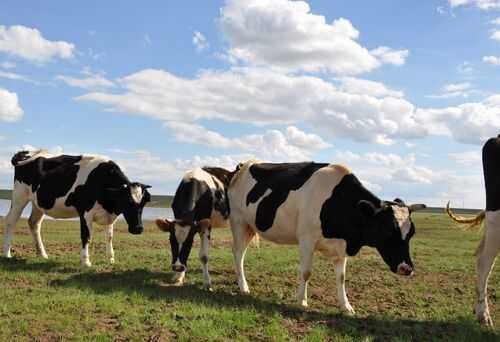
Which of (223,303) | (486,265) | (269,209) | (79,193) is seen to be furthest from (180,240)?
(486,265)

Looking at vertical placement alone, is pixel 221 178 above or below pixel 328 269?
above

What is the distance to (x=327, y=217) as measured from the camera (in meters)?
9.82

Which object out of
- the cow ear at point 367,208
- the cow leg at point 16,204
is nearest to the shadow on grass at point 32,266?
the cow leg at point 16,204

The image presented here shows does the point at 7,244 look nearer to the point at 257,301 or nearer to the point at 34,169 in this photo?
the point at 34,169

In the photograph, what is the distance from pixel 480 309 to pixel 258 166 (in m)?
5.64

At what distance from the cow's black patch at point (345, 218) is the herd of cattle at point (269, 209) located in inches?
0.8

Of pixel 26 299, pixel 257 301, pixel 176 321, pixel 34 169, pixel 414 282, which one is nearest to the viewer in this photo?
pixel 176 321

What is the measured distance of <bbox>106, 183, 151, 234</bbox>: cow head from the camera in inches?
551

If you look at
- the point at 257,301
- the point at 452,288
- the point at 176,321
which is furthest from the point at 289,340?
the point at 452,288

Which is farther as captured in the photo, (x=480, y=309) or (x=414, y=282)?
(x=414, y=282)

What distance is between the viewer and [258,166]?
12188 mm

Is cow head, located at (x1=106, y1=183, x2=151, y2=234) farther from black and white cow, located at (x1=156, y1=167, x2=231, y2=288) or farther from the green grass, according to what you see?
black and white cow, located at (x1=156, y1=167, x2=231, y2=288)

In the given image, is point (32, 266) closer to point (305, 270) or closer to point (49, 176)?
point (49, 176)

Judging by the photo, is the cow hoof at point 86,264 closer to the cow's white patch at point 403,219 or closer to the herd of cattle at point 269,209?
the herd of cattle at point 269,209
